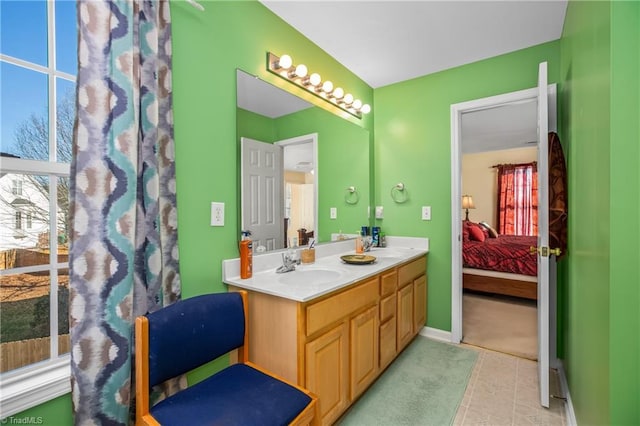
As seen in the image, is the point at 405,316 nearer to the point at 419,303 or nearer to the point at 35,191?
the point at 419,303

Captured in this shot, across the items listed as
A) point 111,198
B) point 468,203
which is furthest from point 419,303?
point 468,203

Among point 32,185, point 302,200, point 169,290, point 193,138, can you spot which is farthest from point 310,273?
point 32,185

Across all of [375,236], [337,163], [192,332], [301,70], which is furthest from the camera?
[375,236]

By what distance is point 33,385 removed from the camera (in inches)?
37.3

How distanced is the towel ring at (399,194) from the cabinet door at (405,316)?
2.86 feet

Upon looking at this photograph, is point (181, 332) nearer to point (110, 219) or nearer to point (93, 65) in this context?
point (110, 219)

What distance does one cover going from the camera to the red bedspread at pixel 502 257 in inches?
137

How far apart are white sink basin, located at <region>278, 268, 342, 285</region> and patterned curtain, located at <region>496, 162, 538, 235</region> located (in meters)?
5.46

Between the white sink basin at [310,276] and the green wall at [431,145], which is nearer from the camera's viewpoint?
the white sink basin at [310,276]

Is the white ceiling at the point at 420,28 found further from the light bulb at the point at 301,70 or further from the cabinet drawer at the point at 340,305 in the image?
the cabinet drawer at the point at 340,305

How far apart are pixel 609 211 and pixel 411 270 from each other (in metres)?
1.53

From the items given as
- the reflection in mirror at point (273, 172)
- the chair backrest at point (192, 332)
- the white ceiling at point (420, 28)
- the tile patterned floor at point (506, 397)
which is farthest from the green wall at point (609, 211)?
the reflection in mirror at point (273, 172)

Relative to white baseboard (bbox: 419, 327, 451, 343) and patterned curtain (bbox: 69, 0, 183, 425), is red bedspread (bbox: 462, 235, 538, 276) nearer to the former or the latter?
white baseboard (bbox: 419, 327, 451, 343)

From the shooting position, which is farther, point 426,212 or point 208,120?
point 426,212
